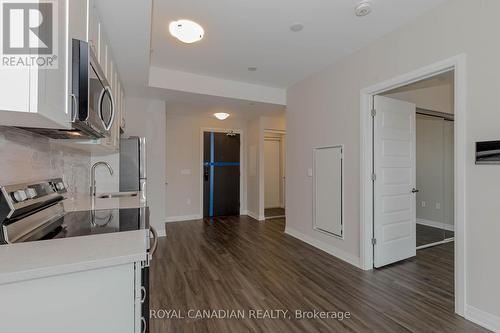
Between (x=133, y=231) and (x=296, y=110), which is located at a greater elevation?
(x=296, y=110)

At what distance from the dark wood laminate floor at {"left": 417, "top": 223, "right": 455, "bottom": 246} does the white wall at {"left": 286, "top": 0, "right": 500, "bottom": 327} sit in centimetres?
169

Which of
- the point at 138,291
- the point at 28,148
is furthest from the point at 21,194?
the point at 138,291

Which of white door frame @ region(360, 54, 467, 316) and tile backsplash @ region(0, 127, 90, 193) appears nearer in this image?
tile backsplash @ region(0, 127, 90, 193)

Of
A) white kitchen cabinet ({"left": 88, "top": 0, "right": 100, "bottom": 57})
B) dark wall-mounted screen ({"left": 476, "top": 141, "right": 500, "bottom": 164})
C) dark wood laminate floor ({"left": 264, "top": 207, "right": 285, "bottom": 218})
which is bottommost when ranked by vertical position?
dark wood laminate floor ({"left": 264, "top": 207, "right": 285, "bottom": 218})

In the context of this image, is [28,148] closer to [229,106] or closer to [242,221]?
[229,106]

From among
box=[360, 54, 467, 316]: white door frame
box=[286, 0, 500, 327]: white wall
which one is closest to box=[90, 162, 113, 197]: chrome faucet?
box=[286, 0, 500, 327]: white wall

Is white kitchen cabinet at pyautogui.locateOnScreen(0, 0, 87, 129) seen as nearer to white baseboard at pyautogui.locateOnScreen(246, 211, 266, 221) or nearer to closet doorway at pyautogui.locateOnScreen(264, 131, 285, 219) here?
white baseboard at pyautogui.locateOnScreen(246, 211, 266, 221)

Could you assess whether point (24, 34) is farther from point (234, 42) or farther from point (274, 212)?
point (274, 212)

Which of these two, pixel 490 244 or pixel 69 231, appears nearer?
pixel 69 231

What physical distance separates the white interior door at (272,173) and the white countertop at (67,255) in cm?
586

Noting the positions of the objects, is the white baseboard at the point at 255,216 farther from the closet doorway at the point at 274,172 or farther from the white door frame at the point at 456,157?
the white door frame at the point at 456,157

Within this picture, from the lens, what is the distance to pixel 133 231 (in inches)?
48.9

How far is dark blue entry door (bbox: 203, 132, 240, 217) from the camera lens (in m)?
5.58

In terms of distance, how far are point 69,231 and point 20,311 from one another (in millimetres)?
596
